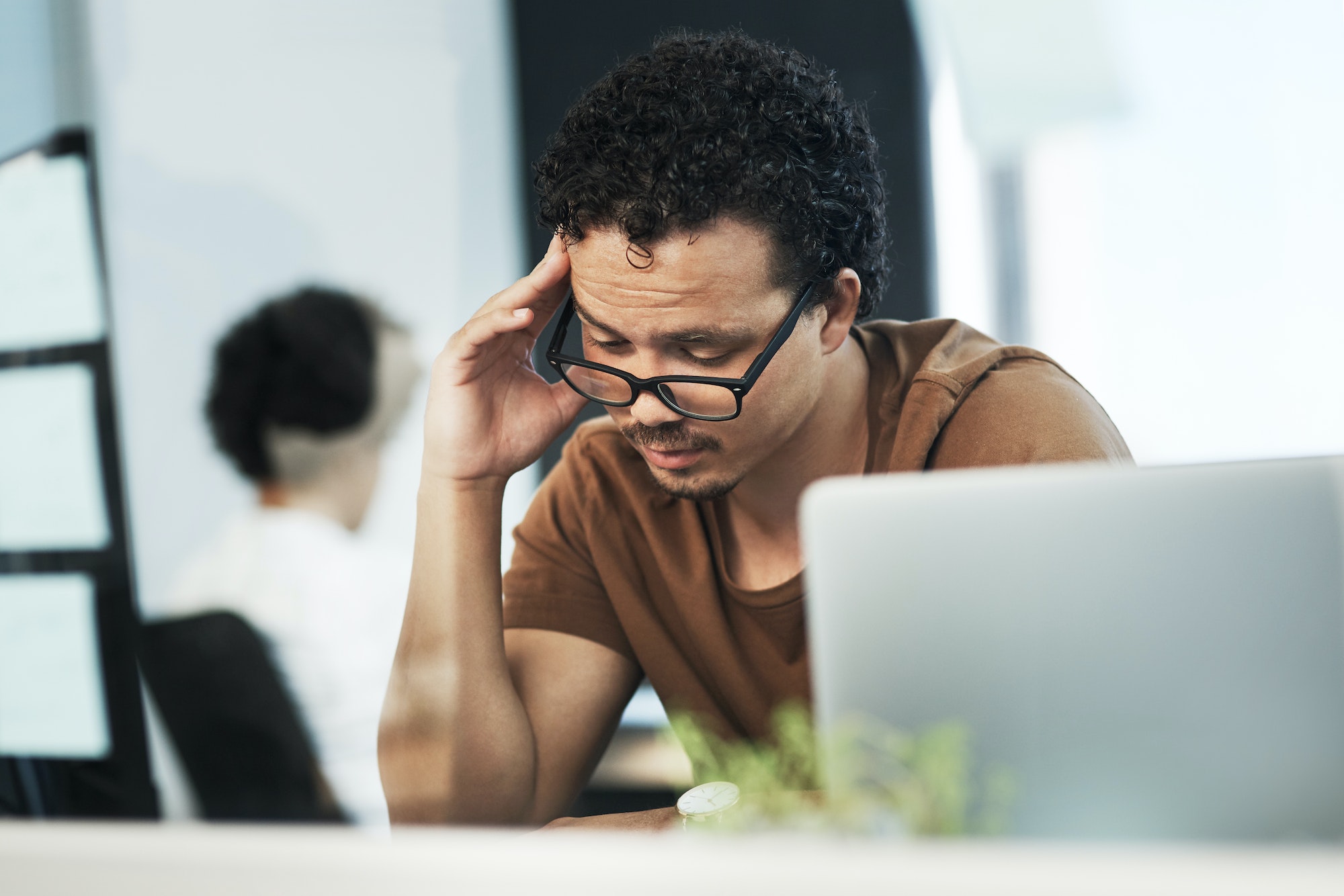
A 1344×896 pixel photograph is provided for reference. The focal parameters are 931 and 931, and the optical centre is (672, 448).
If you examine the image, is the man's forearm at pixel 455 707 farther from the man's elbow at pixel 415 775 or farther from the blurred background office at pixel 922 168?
the blurred background office at pixel 922 168

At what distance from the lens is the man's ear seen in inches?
46.9

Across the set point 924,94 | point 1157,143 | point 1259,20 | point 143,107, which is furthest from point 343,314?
point 1259,20

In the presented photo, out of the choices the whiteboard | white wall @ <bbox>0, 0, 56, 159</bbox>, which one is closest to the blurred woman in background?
the whiteboard

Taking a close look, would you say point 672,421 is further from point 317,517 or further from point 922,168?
point 317,517

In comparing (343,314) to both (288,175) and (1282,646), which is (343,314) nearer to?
(288,175)

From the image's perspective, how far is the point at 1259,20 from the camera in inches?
87.9

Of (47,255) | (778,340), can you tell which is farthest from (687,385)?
(47,255)

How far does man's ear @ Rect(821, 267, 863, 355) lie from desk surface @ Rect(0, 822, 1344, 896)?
0.84 metres

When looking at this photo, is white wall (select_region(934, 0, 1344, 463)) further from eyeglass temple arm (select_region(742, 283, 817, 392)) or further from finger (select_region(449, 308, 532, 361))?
finger (select_region(449, 308, 532, 361))

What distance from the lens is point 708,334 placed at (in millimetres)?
1061

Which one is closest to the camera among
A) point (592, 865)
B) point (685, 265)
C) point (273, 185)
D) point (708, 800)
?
point (592, 865)

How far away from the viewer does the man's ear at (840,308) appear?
1.19m

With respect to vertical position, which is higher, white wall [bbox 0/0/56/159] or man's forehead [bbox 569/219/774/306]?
white wall [bbox 0/0/56/159]

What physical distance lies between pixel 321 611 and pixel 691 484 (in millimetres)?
1737
